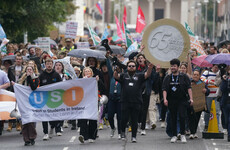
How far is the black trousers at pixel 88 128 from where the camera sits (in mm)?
13962

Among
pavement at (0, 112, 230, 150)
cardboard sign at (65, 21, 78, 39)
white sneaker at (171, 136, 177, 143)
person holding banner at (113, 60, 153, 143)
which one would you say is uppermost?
cardboard sign at (65, 21, 78, 39)

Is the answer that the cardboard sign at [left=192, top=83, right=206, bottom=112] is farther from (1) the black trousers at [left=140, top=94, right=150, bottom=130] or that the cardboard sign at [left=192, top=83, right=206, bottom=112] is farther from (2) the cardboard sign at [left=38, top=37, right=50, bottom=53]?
(2) the cardboard sign at [left=38, top=37, right=50, bottom=53]

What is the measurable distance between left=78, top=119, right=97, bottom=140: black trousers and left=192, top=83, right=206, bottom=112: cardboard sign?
2563 mm

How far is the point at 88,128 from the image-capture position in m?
14.2

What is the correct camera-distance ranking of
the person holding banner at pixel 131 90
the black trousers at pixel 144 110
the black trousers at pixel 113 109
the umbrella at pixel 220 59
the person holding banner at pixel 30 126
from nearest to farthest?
the person holding banner at pixel 30 126 → the person holding banner at pixel 131 90 → the black trousers at pixel 113 109 → the umbrella at pixel 220 59 → the black trousers at pixel 144 110

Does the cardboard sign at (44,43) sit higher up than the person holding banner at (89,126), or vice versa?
the cardboard sign at (44,43)

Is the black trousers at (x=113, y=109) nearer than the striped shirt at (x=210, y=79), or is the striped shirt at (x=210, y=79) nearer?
the black trousers at (x=113, y=109)

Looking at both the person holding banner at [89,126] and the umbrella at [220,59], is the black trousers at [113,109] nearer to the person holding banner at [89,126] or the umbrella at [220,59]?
the person holding banner at [89,126]

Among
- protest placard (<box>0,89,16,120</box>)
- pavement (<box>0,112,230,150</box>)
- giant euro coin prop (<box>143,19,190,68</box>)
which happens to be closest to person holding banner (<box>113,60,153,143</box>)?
pavement (<box>0,112,230,150</box>)

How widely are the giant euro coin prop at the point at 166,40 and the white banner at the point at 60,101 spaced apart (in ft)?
4.87

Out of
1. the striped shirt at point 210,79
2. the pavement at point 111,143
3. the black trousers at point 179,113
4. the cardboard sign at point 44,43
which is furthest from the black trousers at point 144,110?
the cardboard sign at point 44,43

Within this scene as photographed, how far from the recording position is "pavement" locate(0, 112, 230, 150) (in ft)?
44.3

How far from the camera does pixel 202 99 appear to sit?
50.7 ft

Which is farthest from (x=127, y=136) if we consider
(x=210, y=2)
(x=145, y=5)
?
(x=145, y=5)
